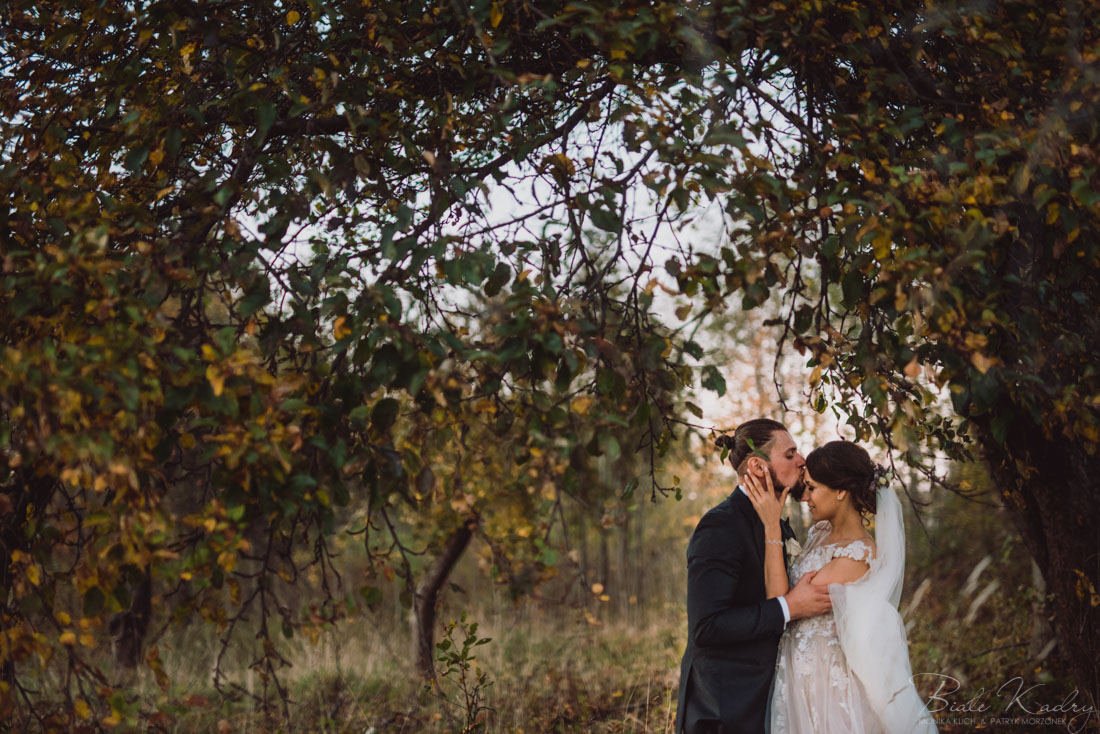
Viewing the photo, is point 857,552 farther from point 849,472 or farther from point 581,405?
point 581,405

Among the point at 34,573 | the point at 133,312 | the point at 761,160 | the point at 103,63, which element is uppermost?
the point at 103,63

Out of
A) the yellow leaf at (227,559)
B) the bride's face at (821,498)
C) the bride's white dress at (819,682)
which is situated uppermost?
the yellow leaf at (227,559)

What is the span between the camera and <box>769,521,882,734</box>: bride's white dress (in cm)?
331

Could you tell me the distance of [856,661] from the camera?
129 inches

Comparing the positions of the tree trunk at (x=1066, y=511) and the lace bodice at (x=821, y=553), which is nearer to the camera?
the lace bodice at (x=821, y=553)

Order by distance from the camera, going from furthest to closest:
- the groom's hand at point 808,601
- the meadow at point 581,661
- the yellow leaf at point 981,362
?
1. the meadow at point 581,661
2. the groom's hand at point 808,601
3. the yellow leaf at point 981,362

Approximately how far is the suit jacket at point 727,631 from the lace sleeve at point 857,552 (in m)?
0.36

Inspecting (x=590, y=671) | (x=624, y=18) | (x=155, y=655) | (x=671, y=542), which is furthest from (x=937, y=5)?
(x=671, y=542)

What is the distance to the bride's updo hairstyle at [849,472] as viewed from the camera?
11.9ft

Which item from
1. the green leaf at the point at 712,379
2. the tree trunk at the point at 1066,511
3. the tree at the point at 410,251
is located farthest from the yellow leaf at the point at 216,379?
the tree trunk at the point at 1066,511

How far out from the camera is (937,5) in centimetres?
271

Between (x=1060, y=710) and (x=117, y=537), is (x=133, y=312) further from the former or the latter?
(x=1060, y=710)

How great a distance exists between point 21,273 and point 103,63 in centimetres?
160

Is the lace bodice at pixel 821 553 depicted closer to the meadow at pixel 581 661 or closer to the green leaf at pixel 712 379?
the meadow at pixel 581 661
